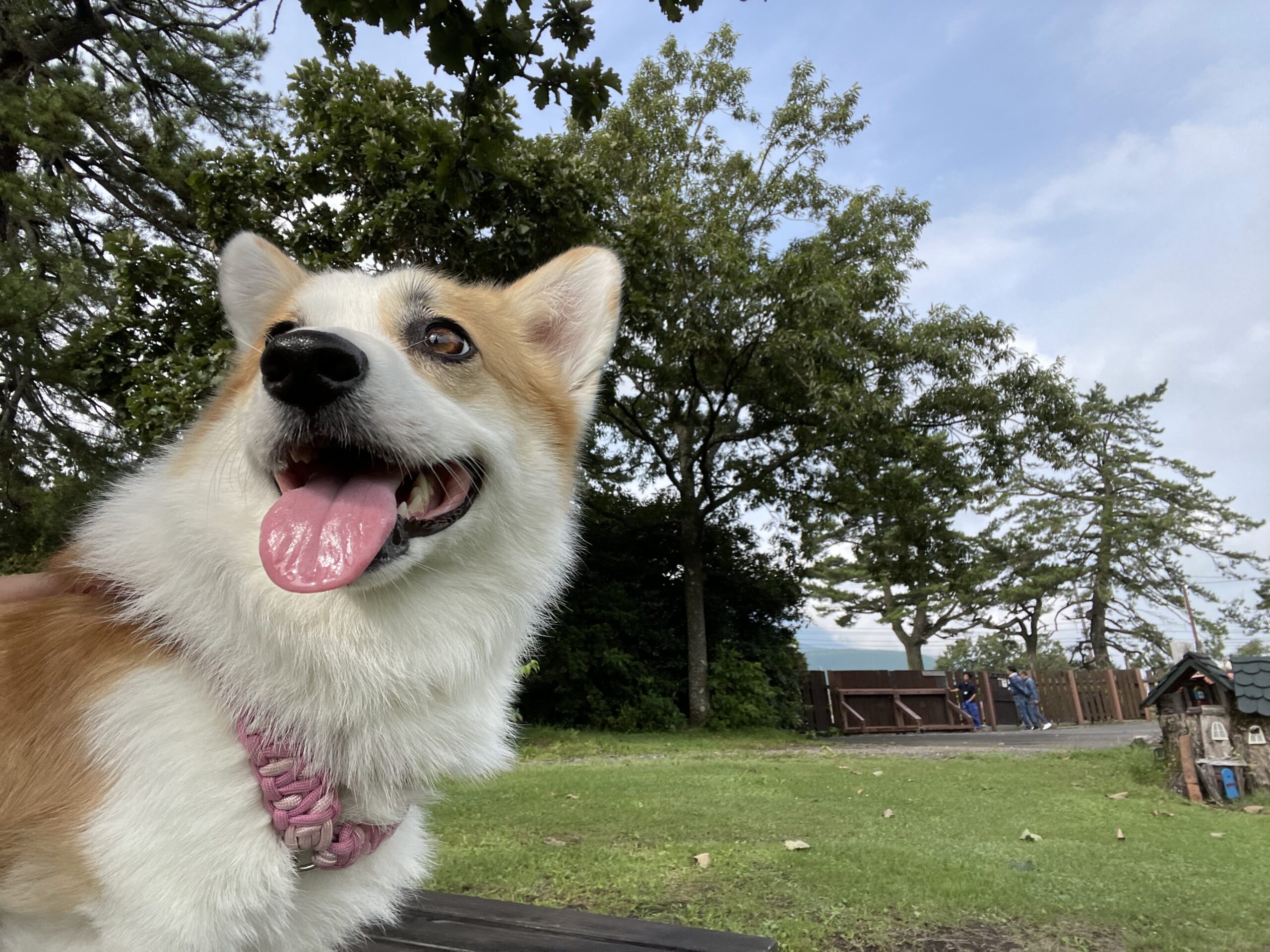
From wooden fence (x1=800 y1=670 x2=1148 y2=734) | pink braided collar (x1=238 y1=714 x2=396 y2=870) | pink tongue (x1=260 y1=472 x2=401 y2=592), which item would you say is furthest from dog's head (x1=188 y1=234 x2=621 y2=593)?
wooden fence (x1=800 y1=670 x2=1148 y2=734)

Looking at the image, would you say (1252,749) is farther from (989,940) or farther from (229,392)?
(229,392)

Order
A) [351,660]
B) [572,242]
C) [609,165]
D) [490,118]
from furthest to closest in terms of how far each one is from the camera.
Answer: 1. [609,165]
2. [572,242]
3. [490,118]
4. [351,660]

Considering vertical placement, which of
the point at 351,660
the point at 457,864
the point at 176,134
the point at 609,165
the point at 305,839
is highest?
the point at 609,165

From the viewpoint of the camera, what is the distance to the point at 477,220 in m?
8.13

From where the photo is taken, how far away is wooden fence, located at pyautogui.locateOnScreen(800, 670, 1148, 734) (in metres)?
17.2

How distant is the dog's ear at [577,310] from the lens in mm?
1959

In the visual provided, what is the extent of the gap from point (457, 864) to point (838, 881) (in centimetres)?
191

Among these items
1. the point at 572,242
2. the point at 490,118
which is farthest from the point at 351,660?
the point at 572,242

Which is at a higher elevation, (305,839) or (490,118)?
(490,118)

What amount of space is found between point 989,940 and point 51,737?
10.5ft

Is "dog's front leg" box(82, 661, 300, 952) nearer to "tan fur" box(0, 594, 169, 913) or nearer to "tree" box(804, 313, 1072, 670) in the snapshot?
"tan fur" box(0, 594, 169, 913)

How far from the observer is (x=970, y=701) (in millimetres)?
18969

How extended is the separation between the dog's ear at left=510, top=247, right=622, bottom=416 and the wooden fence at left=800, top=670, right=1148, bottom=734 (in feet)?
52.2

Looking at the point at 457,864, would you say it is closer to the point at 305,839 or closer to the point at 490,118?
the point at 305,839
